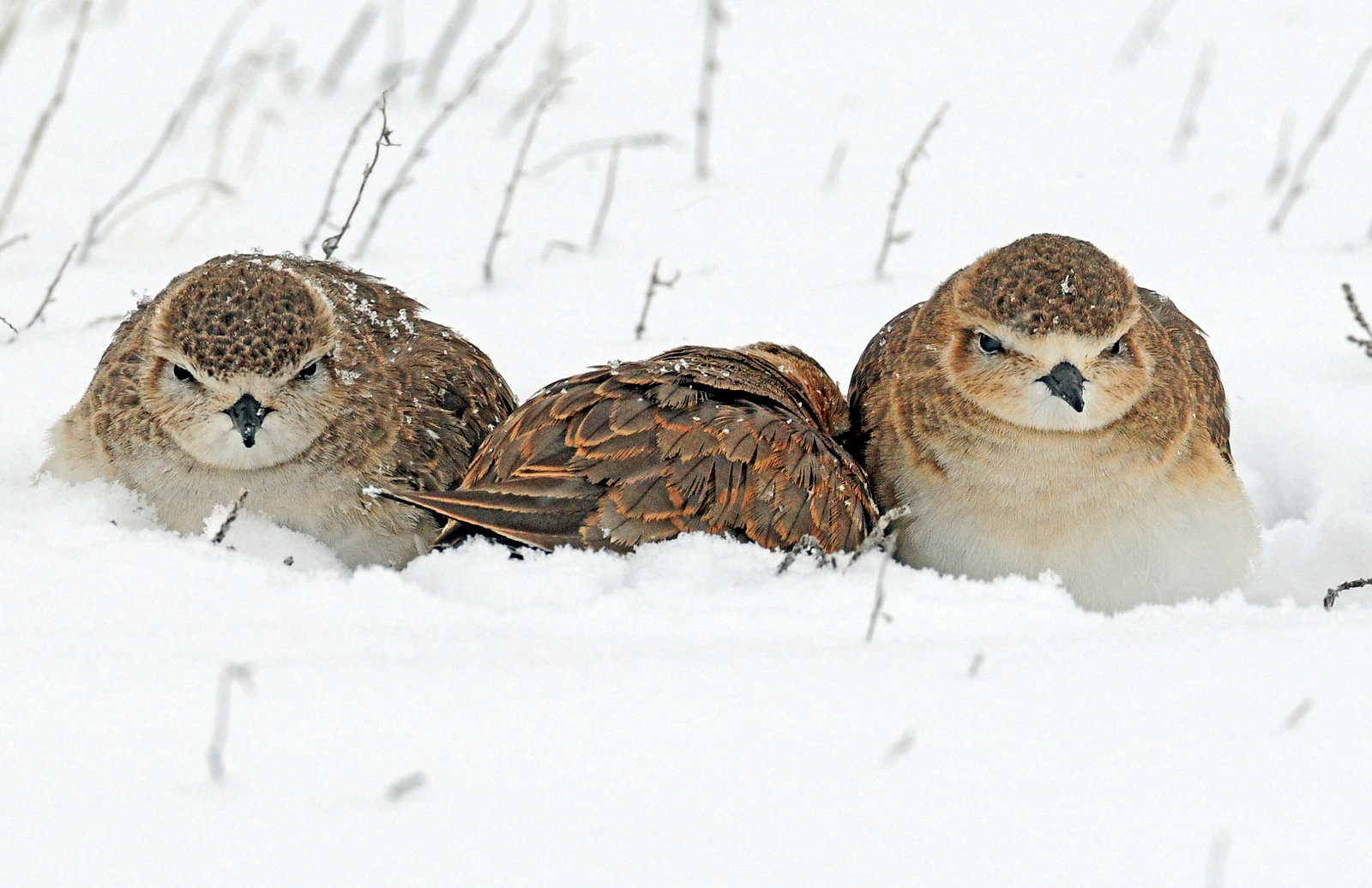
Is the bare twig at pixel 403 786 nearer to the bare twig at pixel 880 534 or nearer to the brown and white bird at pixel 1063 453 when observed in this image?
the bare twig at pixel 880 534

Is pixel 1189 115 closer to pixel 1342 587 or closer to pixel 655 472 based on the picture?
pixel 1342 587

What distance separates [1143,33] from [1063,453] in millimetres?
6400

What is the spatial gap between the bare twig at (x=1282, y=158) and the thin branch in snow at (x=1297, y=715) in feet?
17.6

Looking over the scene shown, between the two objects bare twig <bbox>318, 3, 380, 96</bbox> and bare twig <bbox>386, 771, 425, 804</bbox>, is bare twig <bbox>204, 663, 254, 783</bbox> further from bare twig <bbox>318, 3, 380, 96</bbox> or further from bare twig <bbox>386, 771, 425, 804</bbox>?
bare twig <bbox>318, 3, 380, 96</bbox>

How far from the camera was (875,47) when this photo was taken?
953 cm

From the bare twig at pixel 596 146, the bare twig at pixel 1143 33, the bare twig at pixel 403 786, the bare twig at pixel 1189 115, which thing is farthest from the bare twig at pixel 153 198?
the bare twig at pixel 1143 33

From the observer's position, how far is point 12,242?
17.7 ft

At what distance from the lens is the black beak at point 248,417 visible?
4.05 metres

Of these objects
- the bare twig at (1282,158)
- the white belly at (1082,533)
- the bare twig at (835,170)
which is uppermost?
the bare twig at (1282,158)

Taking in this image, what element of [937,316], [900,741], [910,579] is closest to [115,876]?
[900,741]

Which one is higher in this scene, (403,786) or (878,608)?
(878,608)

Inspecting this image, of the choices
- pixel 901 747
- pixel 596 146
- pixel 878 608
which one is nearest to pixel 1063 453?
pixel 878 608

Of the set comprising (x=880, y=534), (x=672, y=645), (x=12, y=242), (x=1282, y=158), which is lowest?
(x=12, y=242)

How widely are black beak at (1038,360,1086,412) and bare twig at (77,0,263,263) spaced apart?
3887 millimetres
